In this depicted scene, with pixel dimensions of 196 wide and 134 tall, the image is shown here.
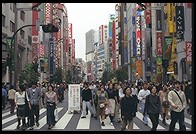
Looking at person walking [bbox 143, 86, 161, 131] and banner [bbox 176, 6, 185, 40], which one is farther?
banner [bbox 176, 6, 185, 40]

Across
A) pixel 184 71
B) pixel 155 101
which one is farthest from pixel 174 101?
pixel 184 71

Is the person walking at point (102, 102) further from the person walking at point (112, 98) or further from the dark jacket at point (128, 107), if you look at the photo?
the dark jacket at point (128, 107)

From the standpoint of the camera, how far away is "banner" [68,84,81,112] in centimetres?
1716

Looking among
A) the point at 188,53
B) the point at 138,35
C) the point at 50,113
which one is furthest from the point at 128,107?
the point at 138,35

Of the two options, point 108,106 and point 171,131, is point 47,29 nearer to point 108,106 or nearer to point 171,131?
point 108,106

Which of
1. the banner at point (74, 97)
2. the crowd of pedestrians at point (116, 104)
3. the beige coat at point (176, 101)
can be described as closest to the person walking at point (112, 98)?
the crowd of pedestrians at point (116, 104)

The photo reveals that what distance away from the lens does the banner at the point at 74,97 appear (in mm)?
17156

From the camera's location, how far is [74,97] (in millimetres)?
17266

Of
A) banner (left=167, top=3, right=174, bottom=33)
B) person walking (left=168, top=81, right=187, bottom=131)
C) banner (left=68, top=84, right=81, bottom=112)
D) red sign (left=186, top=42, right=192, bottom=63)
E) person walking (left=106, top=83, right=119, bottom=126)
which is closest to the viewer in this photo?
person walking (left=168, top=81, right=187, bottom=131)

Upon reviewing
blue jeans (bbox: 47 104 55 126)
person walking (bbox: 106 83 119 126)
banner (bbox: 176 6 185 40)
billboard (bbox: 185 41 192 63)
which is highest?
banner (bbox: 176 6 185 40)

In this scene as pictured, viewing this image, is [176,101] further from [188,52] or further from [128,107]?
[188,52]

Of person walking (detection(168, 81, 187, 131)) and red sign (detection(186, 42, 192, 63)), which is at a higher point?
red sign (detection(186, 42, 192, 63))

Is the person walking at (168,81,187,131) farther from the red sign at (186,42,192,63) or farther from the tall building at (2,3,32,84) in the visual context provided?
the tall building at (2,3,32,84)

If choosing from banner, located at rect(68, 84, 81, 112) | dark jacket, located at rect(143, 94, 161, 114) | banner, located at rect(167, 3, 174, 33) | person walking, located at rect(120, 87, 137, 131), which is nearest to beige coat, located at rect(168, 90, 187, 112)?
dark jacket, located at rect(143, 94, 161, 114)
